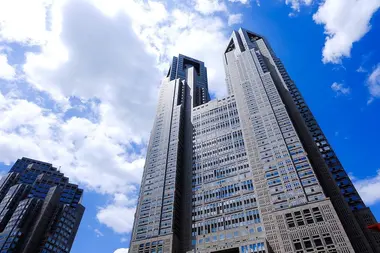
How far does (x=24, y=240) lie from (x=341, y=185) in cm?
11762

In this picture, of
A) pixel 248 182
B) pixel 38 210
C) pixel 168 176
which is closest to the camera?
pixel 248 182

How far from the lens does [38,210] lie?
11588 cm

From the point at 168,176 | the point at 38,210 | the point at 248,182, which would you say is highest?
the point at 168,176

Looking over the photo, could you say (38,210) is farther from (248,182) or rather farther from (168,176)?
(248,182)

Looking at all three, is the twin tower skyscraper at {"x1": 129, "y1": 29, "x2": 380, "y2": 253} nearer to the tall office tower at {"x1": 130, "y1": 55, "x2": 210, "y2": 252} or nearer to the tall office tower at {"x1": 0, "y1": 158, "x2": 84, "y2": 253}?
the tall office tower at {"x1": 130, "y1": 55, "x2": 210, "y2": 252}

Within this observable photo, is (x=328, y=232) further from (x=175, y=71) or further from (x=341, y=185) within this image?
(x=175, y=71)

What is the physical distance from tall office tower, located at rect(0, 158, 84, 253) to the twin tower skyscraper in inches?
1902

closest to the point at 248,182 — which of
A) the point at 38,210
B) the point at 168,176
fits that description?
the point at 168,176

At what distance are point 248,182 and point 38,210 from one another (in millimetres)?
91522

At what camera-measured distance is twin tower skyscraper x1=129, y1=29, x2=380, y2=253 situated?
6506 centimetres

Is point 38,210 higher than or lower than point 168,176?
lower

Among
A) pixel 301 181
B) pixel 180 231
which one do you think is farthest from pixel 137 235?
pixel 301 181

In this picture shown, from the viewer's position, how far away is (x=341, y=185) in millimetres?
87188

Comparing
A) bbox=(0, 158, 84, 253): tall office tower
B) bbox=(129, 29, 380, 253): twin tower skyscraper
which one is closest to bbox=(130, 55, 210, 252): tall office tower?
bbox=(129, 29, 380, 253): twin tower skyscraper
